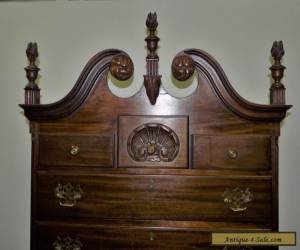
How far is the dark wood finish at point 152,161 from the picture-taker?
1.18 m


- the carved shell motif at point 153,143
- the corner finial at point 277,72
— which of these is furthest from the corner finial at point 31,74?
the corner finial at point 277,72

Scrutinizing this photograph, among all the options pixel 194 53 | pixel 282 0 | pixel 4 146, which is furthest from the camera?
pixel 4 146

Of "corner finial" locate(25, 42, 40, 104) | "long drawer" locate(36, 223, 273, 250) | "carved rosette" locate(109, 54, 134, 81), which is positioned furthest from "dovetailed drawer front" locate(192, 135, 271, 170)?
"corner finial" locate(25, 42, 40, 104)

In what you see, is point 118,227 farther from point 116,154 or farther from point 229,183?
point 229,183

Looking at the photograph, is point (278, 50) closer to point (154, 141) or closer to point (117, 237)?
point (154, 141)

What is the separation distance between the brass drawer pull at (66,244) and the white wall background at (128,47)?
1.56ft

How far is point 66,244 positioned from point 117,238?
224 millimetres

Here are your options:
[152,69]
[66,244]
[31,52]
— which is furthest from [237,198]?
[31,52]

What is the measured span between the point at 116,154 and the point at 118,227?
30 centimetres

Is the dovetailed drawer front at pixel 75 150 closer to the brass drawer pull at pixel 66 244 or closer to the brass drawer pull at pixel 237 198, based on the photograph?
the brass drawer pull at pixel 66 244

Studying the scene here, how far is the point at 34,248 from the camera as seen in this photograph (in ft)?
4.11

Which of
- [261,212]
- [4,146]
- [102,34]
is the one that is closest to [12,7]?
[102,34]

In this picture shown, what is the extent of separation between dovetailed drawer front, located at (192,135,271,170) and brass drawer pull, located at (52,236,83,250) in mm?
594

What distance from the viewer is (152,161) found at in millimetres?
1219
